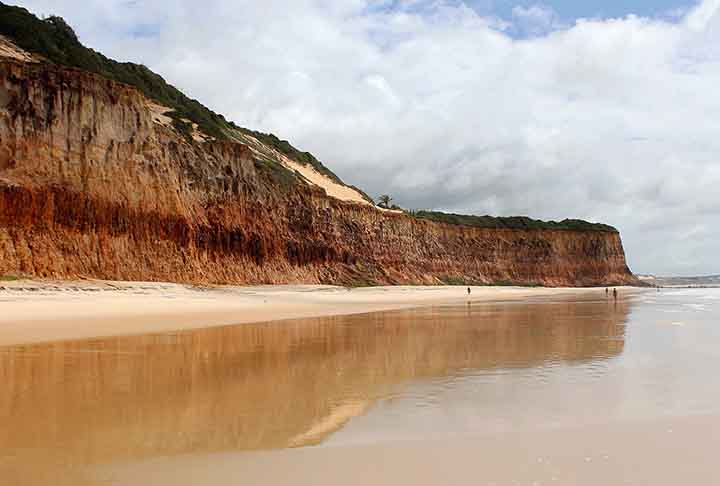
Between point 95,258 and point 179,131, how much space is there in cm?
1408

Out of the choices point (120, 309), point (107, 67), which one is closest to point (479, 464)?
point (120, 309)

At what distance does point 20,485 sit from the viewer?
12.6 feet

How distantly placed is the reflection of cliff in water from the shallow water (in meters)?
0.02

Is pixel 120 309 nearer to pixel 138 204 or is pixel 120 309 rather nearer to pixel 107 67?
pixel 138 204

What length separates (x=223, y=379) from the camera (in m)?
8.14

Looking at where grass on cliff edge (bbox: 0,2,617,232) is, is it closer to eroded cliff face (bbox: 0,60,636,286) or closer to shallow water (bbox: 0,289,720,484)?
eroded cliff face (bbox: 0,60,636,286)

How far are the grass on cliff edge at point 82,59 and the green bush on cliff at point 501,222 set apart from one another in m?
33.5

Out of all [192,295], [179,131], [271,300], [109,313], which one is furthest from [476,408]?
[179,131]

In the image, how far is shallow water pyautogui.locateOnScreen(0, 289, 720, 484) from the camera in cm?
505

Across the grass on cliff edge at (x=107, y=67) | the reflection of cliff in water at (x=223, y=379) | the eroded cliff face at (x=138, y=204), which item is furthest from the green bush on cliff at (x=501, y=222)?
the reflection of cliff in water at (x=223, y=379)

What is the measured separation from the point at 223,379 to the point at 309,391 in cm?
160

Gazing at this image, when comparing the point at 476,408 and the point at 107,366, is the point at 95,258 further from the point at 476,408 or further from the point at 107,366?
the point at 476,408

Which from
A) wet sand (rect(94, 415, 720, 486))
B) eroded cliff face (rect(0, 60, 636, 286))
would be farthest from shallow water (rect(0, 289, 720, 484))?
eroded cliff face (rect(0, 60, 636, 286))

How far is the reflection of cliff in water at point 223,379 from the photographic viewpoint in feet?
16.8
